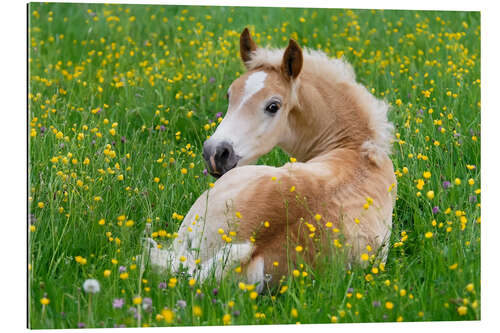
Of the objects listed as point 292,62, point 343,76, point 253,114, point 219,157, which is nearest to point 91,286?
point 219,157

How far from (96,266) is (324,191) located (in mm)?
1213

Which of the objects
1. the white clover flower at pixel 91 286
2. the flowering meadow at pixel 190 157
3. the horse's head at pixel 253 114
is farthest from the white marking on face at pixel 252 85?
the white clover flower at pixel 91 286

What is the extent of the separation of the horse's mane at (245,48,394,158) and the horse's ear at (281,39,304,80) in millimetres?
54

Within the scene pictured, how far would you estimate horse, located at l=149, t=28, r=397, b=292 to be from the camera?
3383 mm

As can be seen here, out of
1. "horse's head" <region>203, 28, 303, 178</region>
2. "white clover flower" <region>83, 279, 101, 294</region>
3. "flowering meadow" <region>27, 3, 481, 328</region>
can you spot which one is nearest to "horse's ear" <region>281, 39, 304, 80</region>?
"horse's head" <region>203, 28, 303, 178</region>

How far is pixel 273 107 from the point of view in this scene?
4.05m

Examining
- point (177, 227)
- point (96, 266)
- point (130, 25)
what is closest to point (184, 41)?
point (130, 25)

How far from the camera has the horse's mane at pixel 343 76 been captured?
13.5ft

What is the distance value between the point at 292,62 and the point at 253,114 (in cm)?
39

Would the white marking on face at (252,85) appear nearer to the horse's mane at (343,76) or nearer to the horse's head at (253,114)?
the horse's head at (253,114)

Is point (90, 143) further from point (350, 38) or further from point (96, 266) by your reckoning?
point (350, 38)

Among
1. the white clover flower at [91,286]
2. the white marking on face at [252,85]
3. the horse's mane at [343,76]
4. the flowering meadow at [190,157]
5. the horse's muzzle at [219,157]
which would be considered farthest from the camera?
the horse's mane at [343,76]

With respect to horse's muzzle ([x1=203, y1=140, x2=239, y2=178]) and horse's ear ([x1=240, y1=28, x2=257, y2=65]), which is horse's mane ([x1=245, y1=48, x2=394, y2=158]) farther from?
horse's muzzle ([x1=203, y1=140, x2=239, y2=178])

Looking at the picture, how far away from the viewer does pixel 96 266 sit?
3.52 meters
